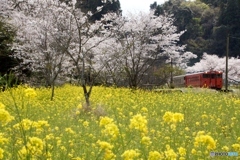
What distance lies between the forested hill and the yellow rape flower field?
31.5m

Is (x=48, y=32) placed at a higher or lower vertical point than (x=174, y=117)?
higher

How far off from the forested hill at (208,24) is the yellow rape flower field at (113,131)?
31537 mm

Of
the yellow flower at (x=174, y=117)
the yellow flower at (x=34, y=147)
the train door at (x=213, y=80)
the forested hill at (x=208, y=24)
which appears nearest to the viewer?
the yellow flower at (x=34, y=147)

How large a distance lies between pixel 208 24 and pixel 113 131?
4751cm

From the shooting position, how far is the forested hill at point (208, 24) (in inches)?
1620

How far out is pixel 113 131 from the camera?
2605mm

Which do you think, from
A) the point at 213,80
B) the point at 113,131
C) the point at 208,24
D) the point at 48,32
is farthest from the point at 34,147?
the point at 208,24

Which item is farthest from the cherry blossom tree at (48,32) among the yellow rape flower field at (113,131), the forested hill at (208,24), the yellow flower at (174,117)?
the forested hill at (208,24)

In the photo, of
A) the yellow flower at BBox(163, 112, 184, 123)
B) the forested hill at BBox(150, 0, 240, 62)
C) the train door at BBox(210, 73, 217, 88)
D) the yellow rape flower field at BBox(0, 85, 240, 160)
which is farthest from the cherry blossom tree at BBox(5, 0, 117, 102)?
the forested hill at BBox(150, 0, 240, 62)

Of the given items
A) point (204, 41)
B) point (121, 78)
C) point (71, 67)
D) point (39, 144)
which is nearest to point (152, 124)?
point (39, 144)

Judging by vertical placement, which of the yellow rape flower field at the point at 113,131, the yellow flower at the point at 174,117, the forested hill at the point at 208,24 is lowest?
the yellow rape flower field at the point at 113,131

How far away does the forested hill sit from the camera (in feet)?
135

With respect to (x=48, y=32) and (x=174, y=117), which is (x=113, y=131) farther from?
(x=48, y=32)

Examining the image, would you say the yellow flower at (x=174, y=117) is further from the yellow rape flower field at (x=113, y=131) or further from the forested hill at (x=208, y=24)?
the forested hill at (x=208, y=24)
